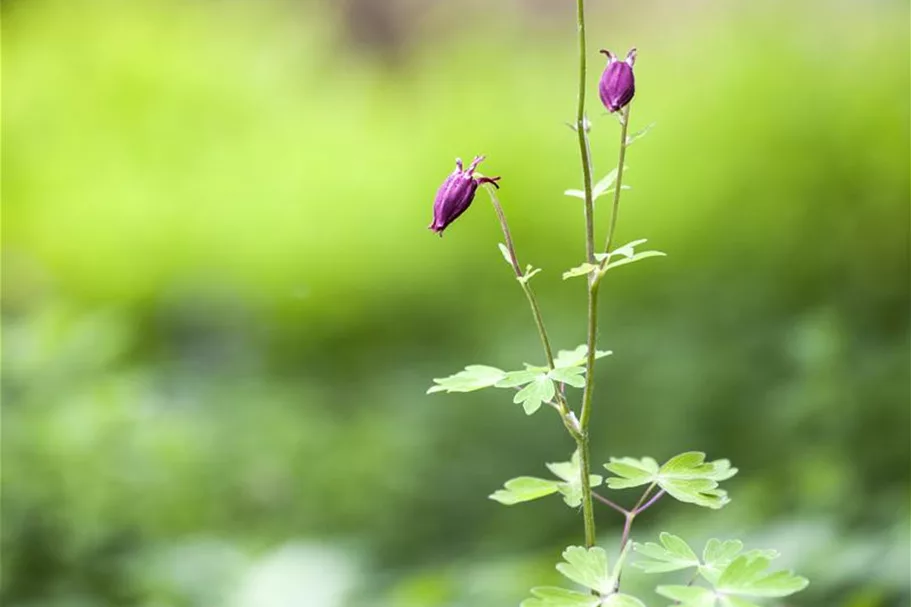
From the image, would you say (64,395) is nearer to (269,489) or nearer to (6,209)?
(269,489)

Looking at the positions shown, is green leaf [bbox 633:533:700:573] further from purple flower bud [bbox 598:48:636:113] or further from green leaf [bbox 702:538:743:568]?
purple flower bud [bbox 598:48:636:113]

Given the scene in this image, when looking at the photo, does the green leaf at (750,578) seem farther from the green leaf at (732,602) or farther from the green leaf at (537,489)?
the green leaf at (537,489)

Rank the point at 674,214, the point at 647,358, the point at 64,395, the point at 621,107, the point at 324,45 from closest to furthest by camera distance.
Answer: the point at 621,107
the point at 64,395
the point at 647,358
the point at 674,214
the point at 324,45

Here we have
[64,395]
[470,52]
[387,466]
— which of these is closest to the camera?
[64,395]

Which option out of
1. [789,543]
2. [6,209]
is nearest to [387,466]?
[789,543]

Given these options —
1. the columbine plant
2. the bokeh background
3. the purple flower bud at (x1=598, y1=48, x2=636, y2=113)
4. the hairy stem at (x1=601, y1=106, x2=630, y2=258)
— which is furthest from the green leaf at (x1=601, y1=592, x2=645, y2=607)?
the bokeh background

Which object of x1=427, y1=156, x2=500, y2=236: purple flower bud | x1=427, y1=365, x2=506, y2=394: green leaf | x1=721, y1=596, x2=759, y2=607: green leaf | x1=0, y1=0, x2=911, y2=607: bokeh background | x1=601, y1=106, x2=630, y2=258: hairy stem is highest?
x1=0, y1=0, x2=911, y2=607: bokeh background

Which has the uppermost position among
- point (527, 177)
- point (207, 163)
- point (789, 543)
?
point (207, 163)
